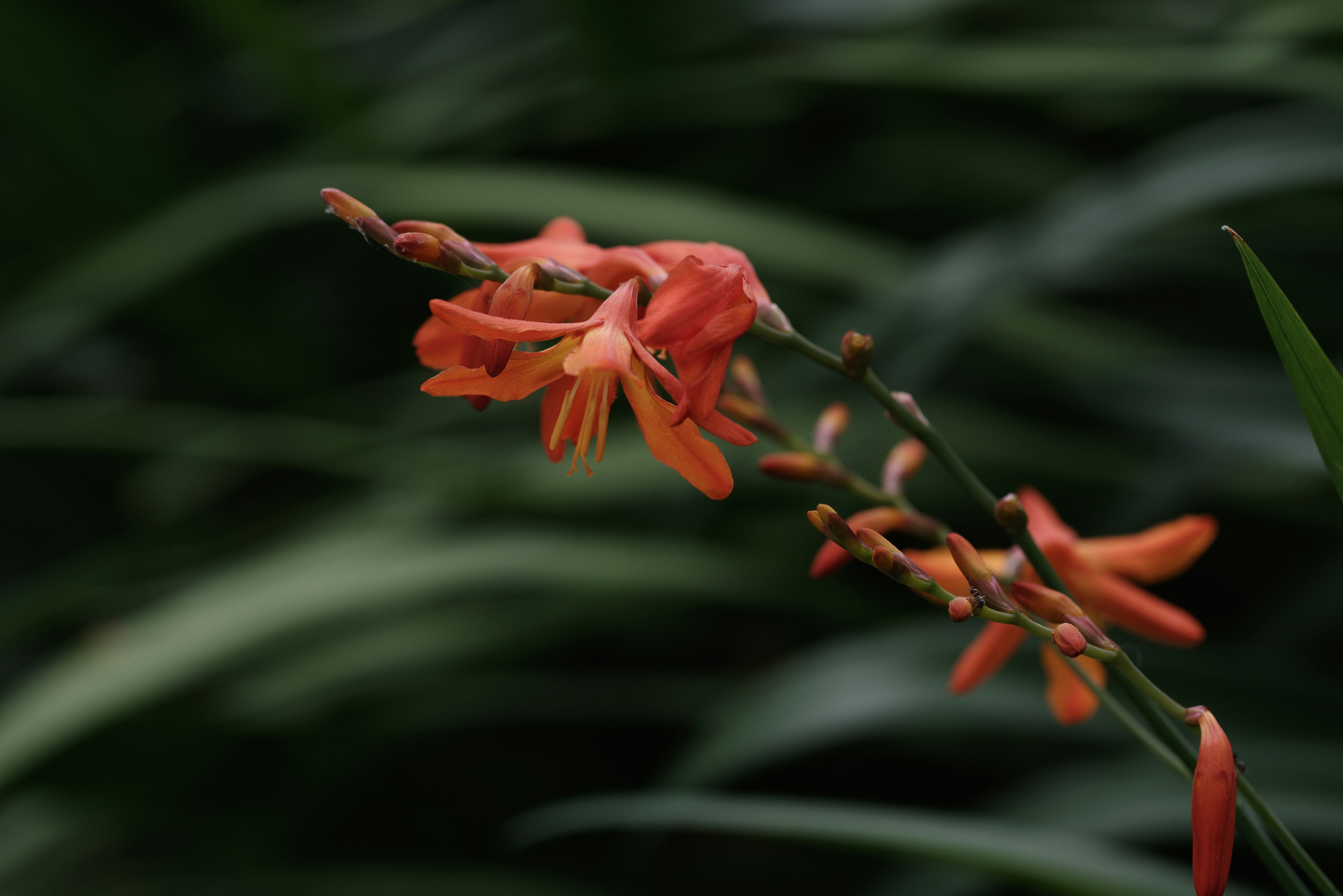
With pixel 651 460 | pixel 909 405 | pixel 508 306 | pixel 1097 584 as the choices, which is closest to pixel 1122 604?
pixel 1097 584

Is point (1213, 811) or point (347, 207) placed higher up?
point (347, 207)

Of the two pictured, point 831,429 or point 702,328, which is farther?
point 831,429

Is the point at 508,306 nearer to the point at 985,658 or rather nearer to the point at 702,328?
the point at 702,328

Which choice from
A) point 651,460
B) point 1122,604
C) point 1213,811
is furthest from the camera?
point 651,460

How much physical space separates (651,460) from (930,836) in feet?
1.66

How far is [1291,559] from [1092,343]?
0.26m

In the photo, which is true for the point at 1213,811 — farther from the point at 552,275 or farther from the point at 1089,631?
the point at 552,275

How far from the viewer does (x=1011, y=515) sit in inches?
9.3

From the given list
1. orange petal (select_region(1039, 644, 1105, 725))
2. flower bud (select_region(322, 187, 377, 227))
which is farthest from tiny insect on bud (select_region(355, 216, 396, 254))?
orange petal (select_region(1039, 644, 1105, 725))

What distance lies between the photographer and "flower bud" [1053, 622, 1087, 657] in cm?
20

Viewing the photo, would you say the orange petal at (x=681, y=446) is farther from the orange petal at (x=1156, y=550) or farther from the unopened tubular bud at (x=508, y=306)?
the orange petal at (x=1156, y=550)

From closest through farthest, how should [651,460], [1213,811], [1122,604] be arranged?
[1213,811] < [1122,604] < [651,460]

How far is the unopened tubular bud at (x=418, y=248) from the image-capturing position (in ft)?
0.72

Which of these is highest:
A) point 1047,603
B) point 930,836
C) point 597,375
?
point 597,375
